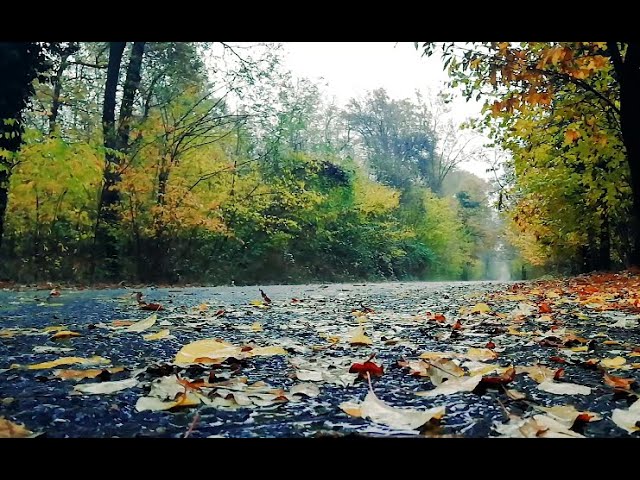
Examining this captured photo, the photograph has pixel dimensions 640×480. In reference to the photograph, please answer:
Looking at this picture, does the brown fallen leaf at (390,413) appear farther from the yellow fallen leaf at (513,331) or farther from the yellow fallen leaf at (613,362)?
the yellow fallen leaf at (513,331)

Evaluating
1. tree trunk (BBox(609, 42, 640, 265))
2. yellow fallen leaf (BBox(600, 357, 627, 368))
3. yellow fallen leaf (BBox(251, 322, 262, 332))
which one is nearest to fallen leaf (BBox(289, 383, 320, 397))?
yellow fallen leaf (BBox(600, 357, 627, 368))

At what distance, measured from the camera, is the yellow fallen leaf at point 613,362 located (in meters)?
1.20

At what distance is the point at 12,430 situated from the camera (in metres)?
0.77

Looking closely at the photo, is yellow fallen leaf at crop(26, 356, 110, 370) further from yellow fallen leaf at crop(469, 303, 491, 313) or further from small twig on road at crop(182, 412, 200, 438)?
yellow fallen leaf at crop(469, 303, 491, 313)

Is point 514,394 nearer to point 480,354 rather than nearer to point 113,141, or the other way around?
point 480,354

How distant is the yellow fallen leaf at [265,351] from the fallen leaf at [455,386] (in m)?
0.49

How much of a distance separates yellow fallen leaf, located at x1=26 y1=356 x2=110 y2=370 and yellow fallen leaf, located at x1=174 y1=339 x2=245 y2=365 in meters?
0.19

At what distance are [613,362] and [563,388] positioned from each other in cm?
32

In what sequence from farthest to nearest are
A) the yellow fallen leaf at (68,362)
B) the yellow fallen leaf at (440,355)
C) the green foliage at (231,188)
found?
the green foliage at (231,188) → the yellow fallen leaf at (440,355) → the yellow fallen leaf at (68,362)

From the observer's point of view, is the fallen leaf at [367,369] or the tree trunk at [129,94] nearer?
the fallen leaf at [367,369]

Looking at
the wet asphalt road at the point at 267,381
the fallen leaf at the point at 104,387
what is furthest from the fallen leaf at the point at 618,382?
the fallen leaf at the point at 104,387

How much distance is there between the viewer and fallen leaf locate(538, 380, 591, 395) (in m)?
0.97
